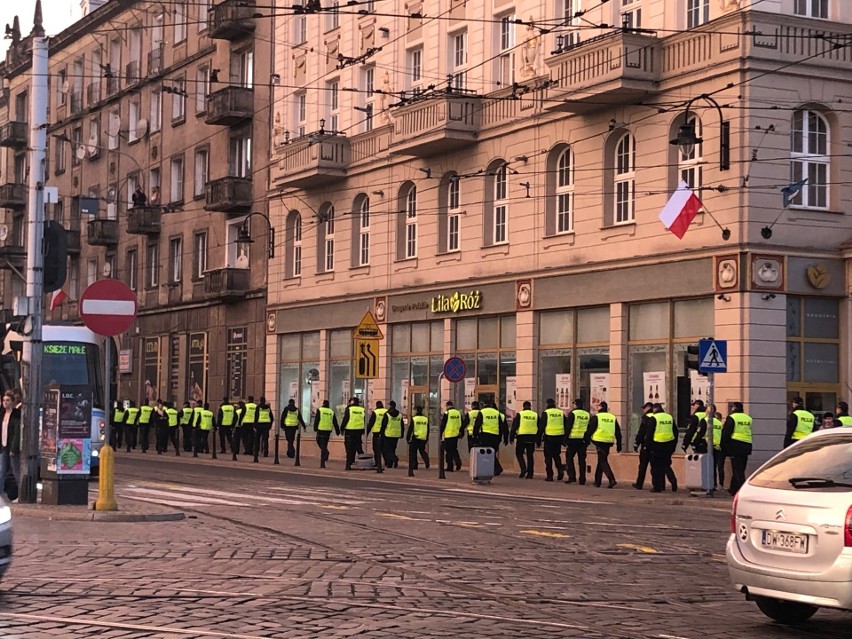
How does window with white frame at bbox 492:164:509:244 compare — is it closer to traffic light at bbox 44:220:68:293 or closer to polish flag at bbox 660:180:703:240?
polish flag at bbox 660:180:703:240

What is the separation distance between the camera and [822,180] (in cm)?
3119

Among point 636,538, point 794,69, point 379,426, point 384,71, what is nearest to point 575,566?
point 636,538

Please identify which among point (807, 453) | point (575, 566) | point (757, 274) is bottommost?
point (575, 566)

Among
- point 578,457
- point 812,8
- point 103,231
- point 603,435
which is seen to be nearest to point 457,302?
point 578,457

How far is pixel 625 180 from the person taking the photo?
111 ft

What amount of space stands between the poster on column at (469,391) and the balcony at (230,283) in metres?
14.3

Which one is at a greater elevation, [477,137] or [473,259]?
[477,137]

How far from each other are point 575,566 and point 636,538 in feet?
11.2

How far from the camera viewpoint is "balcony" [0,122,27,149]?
71312mm

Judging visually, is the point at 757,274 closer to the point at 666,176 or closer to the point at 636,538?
the point at 666,176

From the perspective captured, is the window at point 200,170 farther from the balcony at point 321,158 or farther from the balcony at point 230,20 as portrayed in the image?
the balcony at point 321,158

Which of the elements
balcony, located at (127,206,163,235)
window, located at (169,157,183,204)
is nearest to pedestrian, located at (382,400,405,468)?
window, located at (169,157,183,204)

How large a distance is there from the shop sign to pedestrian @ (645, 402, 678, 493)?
399 inches

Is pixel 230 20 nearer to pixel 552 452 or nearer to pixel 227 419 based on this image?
pixel 227 419
